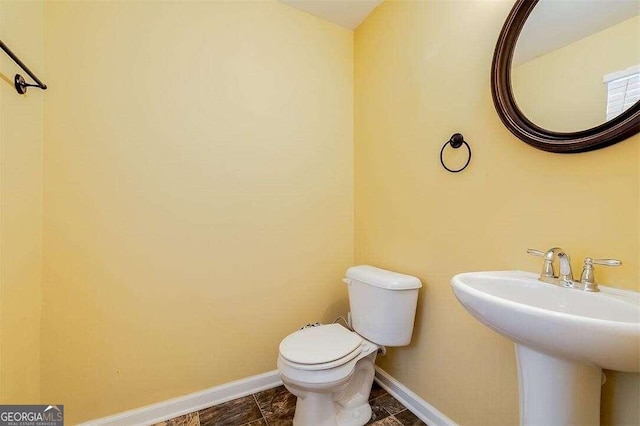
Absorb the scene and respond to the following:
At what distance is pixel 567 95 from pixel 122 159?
6.02 ft

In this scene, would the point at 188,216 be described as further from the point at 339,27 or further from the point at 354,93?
the point at 339,27

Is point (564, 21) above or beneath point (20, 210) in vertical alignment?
above

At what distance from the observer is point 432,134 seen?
137 centimetres

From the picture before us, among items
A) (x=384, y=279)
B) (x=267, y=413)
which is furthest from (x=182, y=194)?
(x=267, y=413)

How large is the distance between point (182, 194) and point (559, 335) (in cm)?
155

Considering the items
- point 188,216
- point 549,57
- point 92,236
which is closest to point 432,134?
point 549,57

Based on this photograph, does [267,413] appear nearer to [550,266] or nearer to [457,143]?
[550,266]

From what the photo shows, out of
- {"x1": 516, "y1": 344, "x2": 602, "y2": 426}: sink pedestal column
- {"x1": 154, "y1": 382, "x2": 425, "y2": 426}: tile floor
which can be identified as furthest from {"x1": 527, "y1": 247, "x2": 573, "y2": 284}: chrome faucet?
{"x1": 154, "y1": 382, "x2": 425, "y2": 426}: tile floor

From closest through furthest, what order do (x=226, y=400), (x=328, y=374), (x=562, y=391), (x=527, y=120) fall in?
(x=562, y=391) → (x=527, y=120) → (x=328, y=374) → (x=226, y=400)

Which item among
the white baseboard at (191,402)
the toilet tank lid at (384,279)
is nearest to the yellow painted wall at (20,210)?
the white baseboard at (191,402)

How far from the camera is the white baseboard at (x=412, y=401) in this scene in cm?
133

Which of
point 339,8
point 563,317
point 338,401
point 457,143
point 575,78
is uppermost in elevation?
point 339,8

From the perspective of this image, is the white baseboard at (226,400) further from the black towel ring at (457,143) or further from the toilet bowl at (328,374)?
the black towel ring at (457,143)

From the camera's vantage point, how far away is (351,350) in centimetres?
124
